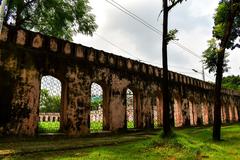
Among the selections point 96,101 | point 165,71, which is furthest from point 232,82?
point 165,71

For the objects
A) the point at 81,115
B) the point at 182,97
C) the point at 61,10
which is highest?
the point at 61,10

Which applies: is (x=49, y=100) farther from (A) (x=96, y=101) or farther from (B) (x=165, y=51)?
(B) (x=165, y=51)

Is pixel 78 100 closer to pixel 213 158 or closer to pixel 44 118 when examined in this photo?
pixel 213 158

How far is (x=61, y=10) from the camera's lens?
679 inches

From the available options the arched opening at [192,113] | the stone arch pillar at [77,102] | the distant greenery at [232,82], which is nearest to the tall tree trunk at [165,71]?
the stone arch pillar at [77,102]

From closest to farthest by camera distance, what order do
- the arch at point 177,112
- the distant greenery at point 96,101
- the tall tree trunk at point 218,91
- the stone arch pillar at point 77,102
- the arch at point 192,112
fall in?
the stone arch pillar at point 77,102 < the tall tree trunk at point 218,91 < the distant greenery at point 96,101 < the arch at point 177,112 < the arch at point 192,112

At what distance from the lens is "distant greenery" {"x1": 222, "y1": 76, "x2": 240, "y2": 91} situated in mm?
36369

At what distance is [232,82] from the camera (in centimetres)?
3862

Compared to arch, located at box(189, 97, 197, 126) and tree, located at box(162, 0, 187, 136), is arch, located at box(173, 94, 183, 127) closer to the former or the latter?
arch, located at box(189, 97, 197, 126)

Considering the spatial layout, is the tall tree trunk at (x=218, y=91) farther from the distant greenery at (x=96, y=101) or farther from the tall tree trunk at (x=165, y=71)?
the distant greenery at (x=96, y=101)

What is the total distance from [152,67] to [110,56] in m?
3.55

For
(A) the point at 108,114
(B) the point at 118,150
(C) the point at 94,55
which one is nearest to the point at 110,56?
(C) the point at 94,55

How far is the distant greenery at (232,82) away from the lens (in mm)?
36369

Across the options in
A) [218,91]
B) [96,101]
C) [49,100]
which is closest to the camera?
[218,91]
